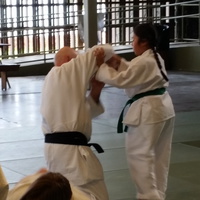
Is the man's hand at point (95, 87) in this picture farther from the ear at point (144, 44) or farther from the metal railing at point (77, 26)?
the metal railing at point (77, 26)

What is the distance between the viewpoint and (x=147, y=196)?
16.7 ft

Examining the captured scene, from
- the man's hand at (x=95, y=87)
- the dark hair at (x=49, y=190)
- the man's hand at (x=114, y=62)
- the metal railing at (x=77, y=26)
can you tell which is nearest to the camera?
the dark hair at (x=49, y=190)

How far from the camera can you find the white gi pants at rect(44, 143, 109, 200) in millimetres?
4277

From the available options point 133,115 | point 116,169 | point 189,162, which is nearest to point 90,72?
point 133,115

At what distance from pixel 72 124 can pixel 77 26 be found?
14710mm

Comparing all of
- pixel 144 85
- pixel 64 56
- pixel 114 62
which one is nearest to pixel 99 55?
pixel 64 56

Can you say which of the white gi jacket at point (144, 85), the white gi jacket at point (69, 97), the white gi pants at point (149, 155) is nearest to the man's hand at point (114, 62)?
the white gi jacket at point (144, 85)

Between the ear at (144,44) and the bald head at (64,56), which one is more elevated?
the ear at (144,44)

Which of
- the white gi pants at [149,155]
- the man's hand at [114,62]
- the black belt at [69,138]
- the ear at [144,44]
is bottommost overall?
the white gi pants at [149,155]

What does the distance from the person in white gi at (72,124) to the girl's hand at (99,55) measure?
0.12ft

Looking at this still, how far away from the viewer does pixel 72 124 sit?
14.2 ft

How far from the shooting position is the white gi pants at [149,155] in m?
5.03

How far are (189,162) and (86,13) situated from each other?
275 inches

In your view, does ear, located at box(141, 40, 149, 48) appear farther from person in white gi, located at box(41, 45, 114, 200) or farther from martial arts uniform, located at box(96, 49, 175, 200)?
person in white gi, located at box(41, 45, 114, 200)
